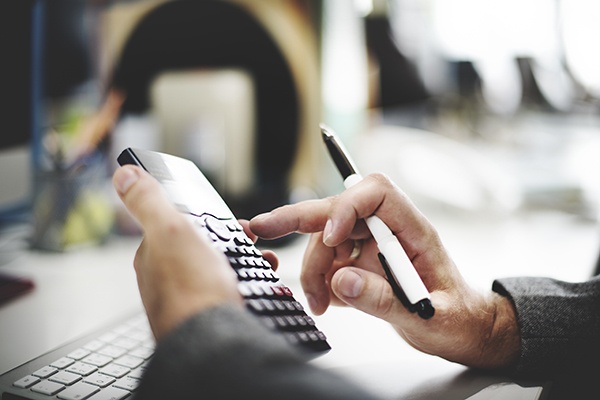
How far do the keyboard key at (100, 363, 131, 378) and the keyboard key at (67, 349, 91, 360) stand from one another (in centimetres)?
3

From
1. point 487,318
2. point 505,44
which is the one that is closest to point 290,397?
point 487,318

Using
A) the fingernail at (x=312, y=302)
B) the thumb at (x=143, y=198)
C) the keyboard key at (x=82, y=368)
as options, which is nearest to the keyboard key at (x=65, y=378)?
the keyboard key at (x=82, y=368)

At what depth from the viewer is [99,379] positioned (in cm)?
34

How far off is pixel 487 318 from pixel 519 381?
6 cm

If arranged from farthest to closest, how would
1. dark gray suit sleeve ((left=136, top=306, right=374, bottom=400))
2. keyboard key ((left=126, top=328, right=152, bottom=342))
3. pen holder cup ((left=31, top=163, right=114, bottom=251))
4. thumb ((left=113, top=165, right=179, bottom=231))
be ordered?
pen holder cup ((left=31, top=163, right=114, bottom=251)) → keyboard key ((left=126, top=328, right=152, bottom=342)) → thumb ((left=113, top=165, right=179, bottom=231)) → dark gray suit sleeve ((left=136, top=306, right=374, bottom=400))

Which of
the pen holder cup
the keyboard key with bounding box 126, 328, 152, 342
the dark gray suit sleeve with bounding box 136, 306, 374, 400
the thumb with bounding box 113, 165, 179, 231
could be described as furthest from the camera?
the pen holder cup

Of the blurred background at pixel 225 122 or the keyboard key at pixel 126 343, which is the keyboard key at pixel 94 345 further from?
the blurred background at pixel 225 122

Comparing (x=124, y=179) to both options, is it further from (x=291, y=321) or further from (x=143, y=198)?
(x=291, y=321)

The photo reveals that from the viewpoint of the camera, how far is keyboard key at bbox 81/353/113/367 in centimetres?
36

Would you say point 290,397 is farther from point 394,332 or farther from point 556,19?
point 556,19

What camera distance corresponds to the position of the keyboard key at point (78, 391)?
12.3 inches

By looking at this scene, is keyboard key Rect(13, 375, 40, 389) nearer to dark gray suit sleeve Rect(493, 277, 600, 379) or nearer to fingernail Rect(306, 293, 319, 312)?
fingernail Rect(306, 293, 319, 312)

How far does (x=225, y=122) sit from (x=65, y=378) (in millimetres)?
719

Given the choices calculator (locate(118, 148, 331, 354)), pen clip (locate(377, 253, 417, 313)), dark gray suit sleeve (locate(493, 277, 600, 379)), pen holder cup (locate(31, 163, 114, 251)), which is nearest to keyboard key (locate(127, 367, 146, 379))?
calculator (locate(118, 148, 331, 354))
